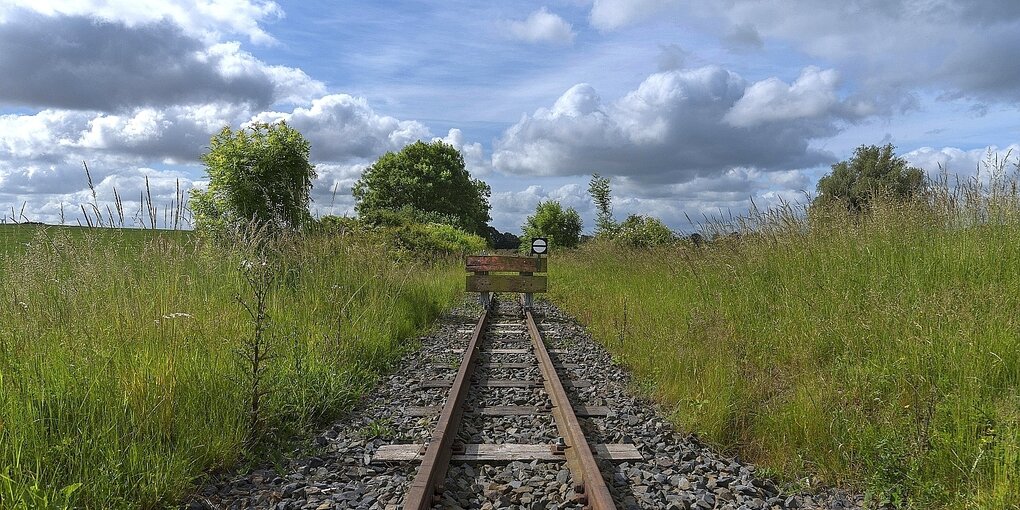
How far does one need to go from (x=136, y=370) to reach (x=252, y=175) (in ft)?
21.0

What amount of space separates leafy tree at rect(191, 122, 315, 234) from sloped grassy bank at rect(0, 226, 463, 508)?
11.7 feet

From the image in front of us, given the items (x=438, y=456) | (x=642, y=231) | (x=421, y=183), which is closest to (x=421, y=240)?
(x=642, y=231)

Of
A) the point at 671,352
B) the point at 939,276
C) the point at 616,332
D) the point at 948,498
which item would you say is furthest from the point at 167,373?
the point at 939,276

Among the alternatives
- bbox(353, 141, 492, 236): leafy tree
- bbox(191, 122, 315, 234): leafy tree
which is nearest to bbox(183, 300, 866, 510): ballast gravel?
bbox(191, 122, 315, 234): leafy tree

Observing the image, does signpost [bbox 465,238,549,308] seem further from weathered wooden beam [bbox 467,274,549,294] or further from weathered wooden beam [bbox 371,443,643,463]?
weathered wooden beam [bbox 371,443,643,463]

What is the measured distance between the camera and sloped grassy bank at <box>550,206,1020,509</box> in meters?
3.39

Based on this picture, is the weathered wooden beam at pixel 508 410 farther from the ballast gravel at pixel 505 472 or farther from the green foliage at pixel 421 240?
the green foliage at pixel 421 240

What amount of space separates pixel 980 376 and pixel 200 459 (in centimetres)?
464

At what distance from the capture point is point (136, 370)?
3752 millimetres

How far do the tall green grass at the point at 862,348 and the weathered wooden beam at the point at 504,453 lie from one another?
0.70 m

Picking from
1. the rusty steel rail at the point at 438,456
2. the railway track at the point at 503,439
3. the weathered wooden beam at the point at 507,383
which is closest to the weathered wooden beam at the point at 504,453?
the railway track at the point at 503,439

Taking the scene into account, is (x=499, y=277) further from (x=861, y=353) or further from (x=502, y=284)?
(x=861, y=353)

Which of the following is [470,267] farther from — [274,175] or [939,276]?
[939,276]

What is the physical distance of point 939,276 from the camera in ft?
18.2
